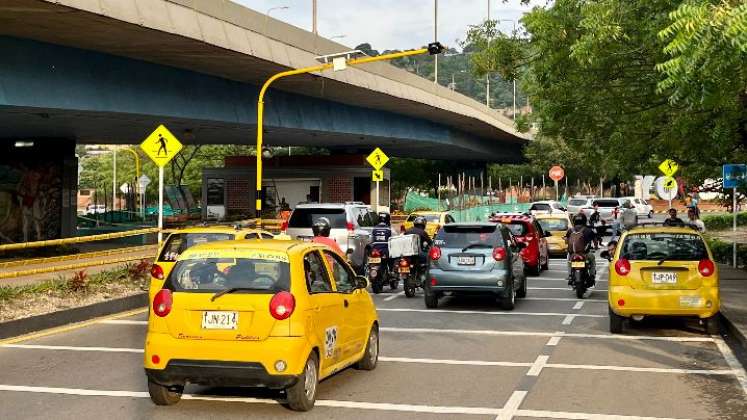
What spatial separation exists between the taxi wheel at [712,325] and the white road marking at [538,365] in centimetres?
320

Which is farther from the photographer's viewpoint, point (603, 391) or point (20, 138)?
point (20, 138)

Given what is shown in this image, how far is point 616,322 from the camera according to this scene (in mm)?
13523

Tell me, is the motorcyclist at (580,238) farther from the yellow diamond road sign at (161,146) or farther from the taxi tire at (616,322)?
the yellow diamond road sign at (161,146)

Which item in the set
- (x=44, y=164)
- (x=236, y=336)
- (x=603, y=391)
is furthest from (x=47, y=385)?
(x=44, y=164)

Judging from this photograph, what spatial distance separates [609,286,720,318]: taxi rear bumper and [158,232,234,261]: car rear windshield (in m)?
5.87

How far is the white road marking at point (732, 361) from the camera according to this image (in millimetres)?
9898

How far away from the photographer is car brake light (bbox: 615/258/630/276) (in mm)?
13219

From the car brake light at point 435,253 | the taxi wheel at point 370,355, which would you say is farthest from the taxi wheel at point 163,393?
the car brake light at point 435,253

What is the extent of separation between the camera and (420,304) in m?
17.8

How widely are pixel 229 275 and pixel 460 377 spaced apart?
302 centimetres

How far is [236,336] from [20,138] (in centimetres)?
2682

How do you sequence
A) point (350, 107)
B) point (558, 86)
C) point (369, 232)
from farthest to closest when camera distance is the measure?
1. point (350, 107)
2. point (369, 232)
3. point (558, 86)

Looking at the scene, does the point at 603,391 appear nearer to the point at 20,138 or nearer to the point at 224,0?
the point at 224,0

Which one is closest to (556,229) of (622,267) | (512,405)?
(622,267)
